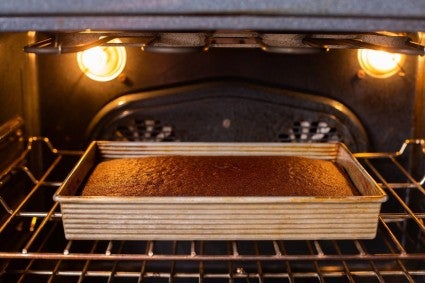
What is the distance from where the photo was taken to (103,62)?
1213 mm

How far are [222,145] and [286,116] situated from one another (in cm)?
18

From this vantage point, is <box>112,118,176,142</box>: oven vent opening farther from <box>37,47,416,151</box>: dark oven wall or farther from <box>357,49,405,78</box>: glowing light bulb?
<box>357,49,405,78</box>: glowing light bulb

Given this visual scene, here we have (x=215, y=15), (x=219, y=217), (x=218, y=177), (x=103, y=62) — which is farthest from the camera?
(x=103, y=62)

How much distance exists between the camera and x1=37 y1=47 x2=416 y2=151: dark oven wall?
48.4 inches

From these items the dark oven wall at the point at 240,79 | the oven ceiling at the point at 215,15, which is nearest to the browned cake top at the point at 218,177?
the dark oven wall at the point at 240,79

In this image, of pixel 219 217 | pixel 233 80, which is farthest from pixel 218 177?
pixel 233 80

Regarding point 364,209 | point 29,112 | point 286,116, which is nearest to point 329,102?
point 286,116

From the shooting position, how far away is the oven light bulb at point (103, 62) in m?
1.21

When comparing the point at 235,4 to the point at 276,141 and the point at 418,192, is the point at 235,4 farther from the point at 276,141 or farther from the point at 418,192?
the point at 418,192

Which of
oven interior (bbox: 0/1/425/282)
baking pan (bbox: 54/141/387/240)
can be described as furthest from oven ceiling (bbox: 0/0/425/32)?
oven interior (bbox: 0/1/425/282)

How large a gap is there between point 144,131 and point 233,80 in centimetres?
24

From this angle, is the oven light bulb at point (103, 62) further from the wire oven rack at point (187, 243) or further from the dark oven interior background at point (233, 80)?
the wire oven rack at point (187, 243)

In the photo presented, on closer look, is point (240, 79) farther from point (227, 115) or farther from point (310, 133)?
point (310, 133)

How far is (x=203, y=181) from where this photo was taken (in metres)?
1.04
